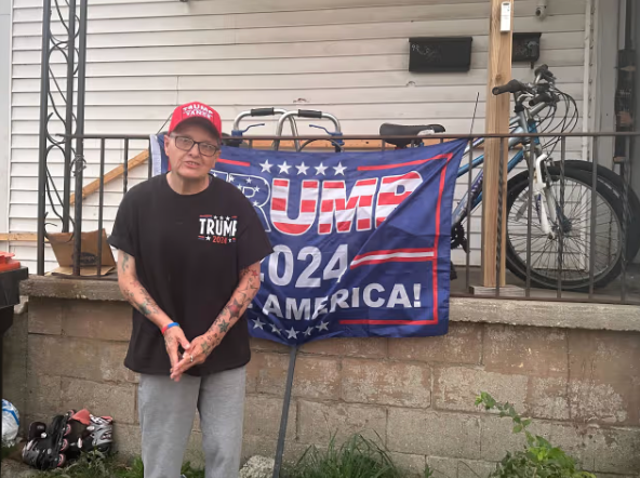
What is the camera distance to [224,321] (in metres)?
2.20

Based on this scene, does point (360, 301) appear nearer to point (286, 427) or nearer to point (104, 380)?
point (286, 427)

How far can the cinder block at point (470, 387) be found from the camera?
3203 millimetres

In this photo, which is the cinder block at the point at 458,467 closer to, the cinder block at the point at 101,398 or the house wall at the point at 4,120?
the cinder block at the point at 101,398

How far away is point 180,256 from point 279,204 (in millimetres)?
1268

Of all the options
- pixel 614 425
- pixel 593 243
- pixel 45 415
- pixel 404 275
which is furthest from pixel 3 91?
pixel 614 425

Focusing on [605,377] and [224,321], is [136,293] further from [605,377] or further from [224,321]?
[605,377]

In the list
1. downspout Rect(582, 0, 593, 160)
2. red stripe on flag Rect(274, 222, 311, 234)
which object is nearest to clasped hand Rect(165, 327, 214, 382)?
red stripe on flag Rect(274, 222, 311, 234)

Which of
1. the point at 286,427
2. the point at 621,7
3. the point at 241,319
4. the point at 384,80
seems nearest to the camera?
the point at 241,319

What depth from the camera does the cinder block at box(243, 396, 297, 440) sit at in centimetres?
345

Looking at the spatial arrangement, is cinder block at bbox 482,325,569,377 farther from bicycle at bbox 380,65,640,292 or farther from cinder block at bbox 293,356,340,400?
cinder block at bbox 293,356,340,400

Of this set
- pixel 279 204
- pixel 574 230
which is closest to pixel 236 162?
pixel 279 204

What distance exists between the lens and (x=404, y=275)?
10.6 ft

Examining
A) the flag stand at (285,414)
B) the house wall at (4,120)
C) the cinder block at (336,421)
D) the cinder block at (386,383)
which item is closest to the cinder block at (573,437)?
the cinder block at (386,383)

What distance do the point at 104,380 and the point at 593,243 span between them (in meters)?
3.22
